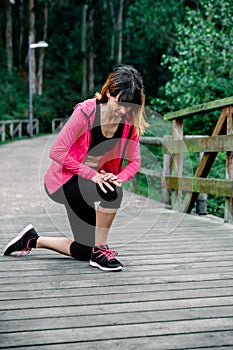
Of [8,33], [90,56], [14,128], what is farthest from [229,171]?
[90,56]

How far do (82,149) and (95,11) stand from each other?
1499 inches

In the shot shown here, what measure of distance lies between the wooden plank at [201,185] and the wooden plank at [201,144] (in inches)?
11.6

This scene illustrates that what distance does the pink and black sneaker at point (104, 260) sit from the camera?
3498 millimetres

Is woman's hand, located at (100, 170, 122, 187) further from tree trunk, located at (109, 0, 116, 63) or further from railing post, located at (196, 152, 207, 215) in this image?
tree trunk, located at (109, 0, 116, 63)

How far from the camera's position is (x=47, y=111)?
33.2m

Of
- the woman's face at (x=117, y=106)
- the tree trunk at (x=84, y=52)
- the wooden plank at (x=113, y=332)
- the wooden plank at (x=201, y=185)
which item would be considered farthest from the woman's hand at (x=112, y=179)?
the tree trunk at (x=84, y=52)

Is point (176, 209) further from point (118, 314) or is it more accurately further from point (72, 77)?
point (72, 77)

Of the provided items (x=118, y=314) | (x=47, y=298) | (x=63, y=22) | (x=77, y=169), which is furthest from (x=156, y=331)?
(x=63, y=22)

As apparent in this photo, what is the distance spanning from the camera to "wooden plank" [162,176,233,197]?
5.28m

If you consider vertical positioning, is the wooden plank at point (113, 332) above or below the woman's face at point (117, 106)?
below

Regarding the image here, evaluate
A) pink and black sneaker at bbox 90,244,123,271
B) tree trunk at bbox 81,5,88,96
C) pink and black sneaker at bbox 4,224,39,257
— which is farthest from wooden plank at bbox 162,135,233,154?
tree trunk at bbox 81,5,88,96

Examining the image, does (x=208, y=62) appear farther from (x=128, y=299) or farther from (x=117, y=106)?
(x=128, y=299)

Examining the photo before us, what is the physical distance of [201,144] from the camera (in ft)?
18.6

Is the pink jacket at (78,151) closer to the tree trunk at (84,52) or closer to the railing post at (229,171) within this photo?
the railing post at (229,171)
